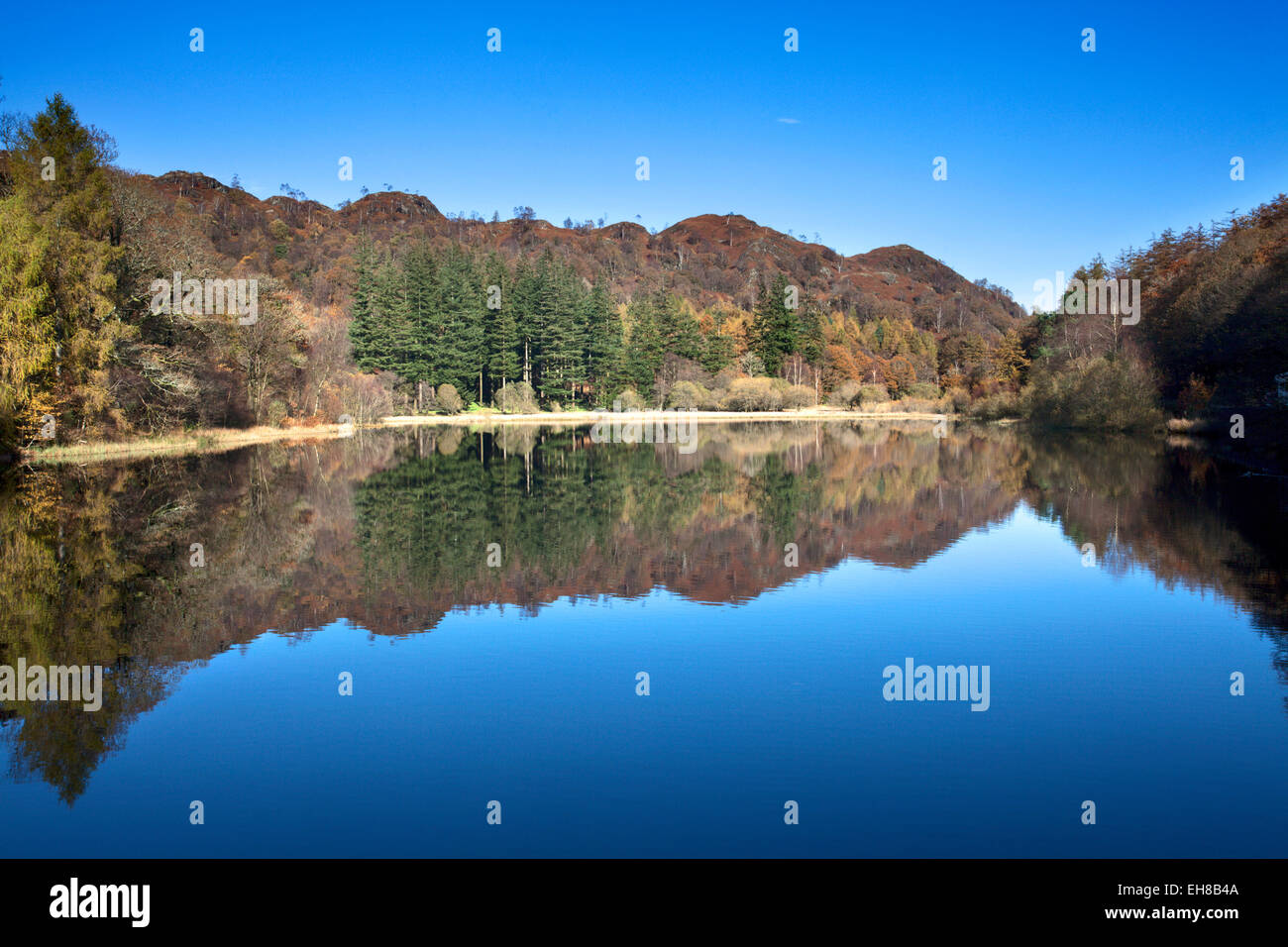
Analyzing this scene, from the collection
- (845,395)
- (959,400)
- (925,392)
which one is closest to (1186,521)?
(959,400)

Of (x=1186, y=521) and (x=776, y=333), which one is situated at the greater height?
(x=776, y=333)

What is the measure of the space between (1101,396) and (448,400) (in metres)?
45.2

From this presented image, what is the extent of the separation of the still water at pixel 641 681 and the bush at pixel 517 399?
54919mm

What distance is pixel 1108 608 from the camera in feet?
31.3

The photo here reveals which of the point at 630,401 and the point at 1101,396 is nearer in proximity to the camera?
the point at 1101,396

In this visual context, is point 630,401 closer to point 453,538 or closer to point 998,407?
point 998,407

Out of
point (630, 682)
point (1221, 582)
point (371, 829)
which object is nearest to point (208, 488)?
point (630, 682)

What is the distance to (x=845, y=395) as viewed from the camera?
7894 cm

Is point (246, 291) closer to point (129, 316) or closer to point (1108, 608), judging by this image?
point (129, 316)

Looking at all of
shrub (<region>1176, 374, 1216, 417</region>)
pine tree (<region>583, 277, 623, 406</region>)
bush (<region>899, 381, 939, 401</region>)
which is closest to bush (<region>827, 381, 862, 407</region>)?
bush (<region>899, 381, 939, 401</region>)

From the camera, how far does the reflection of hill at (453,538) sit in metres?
8.52

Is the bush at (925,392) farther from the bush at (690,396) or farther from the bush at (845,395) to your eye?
the bush at (690,396)
